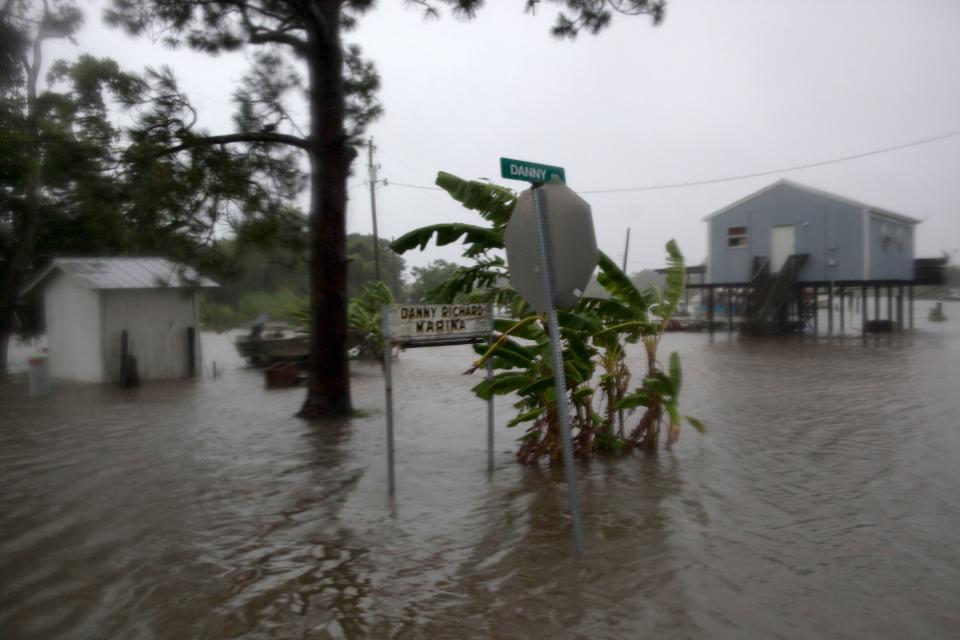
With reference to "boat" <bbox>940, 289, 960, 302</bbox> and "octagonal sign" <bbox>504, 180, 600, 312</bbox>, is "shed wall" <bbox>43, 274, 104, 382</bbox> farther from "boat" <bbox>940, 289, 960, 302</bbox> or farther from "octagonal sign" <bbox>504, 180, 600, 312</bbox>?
"boat" <bbox>940, 289, 960, 302</bbox>

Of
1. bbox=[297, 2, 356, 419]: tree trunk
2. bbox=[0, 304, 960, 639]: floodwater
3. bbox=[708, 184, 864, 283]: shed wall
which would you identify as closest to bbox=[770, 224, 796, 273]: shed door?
bbox=[708, 184, 864, 283]: shed wall

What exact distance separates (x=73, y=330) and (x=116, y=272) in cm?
169

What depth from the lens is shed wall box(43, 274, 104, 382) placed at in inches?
714

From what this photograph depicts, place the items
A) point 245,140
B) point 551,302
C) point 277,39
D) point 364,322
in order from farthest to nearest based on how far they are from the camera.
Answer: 1. point 364,322
2. point 277,39
3. point 245,140
4. point 551,302

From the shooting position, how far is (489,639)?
4410mm

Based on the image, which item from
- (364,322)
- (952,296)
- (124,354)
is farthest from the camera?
(952,296)

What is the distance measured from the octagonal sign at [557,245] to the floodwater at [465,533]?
1890mm

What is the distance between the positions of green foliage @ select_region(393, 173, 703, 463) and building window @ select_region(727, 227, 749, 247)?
26.5 metres

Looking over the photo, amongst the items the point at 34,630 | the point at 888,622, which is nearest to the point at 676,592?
the point at 888,622

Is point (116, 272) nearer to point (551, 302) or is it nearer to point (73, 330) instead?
point (73, 330)

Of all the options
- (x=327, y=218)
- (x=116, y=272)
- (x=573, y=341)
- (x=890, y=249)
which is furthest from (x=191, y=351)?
(x=890, y=249)

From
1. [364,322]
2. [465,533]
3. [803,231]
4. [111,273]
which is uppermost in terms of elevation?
[803,231]

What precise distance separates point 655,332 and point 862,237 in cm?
2580

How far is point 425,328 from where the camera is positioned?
24.6 feet
